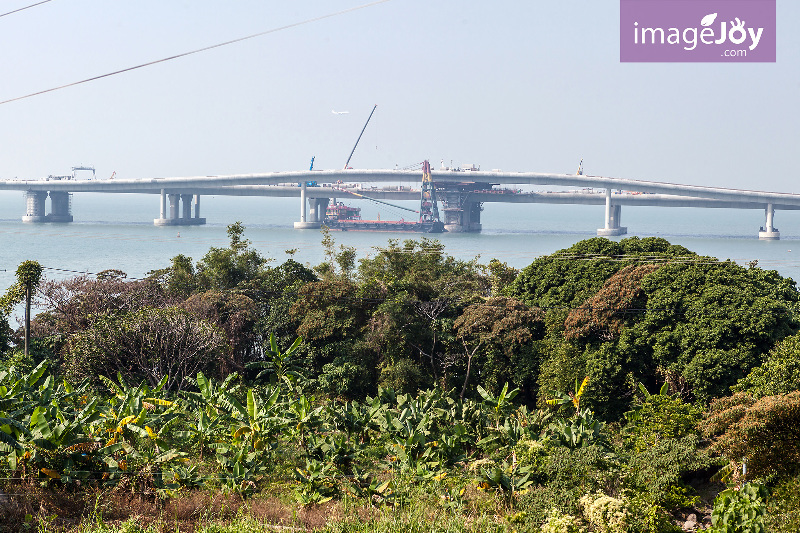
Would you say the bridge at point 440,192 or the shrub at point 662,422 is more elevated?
the bridge at point 440,192

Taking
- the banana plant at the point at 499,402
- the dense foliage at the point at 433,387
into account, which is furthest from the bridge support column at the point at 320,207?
the banana plant at the point at 499,402

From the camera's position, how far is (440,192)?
87.7 metres

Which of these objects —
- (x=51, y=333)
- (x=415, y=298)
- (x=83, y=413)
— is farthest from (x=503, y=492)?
(x=51, y=333)

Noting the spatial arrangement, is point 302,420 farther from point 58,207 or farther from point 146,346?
point 58,207

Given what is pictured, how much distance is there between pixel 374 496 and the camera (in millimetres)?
7691

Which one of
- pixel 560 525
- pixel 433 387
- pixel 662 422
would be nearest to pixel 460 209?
pixel 433 387

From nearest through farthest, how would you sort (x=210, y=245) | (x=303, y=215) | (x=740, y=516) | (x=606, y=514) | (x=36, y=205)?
(x=740, y=516) → (x=606, y=514) → (x=210, y=245) → (x=303, y=215) → (x=36, y=205)

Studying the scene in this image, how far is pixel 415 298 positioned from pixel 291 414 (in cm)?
1125

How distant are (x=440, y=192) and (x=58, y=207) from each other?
45.7 m

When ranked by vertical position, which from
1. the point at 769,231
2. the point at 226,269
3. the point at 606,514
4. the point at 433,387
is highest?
the point at 769,231

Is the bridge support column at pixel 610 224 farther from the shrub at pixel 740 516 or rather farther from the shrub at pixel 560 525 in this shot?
the shrub at pixel 740 516

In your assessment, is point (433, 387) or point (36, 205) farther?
point (36, 205)

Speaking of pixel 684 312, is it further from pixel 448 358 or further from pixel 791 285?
pixel 448 358

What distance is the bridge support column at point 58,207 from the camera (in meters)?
89.8
